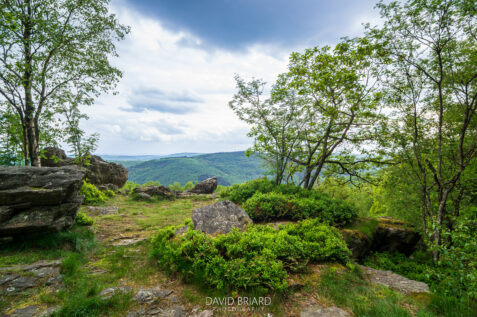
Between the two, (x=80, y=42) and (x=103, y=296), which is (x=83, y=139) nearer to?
(x=80, y=42)

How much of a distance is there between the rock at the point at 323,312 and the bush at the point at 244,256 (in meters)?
0.65

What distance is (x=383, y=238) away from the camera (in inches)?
417

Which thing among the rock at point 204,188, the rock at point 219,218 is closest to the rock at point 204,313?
the rock at point 219,218

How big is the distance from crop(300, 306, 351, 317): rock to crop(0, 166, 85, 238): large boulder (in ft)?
28.9

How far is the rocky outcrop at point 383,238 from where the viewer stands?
28.4ft

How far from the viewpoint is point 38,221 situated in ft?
21.1

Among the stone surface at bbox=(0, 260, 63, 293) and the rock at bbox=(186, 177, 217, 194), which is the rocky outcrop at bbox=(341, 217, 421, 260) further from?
the rock at bbox=(186, 177, 217, 194)

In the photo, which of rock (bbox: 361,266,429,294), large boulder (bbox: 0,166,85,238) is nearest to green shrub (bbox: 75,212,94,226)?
large boulder (bbox: 0,166,85,238)

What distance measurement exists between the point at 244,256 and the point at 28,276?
18.9 feet

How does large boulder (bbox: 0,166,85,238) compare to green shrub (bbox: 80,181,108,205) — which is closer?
large boulder (bbox: 0,166,85,238)

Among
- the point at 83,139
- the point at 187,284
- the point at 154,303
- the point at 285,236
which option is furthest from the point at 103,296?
the point at 83,139

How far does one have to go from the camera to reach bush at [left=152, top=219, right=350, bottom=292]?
4777 millimetres

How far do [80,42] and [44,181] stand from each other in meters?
9.38

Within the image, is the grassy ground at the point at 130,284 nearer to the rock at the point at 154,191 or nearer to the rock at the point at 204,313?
the rock at the point at 204,313
